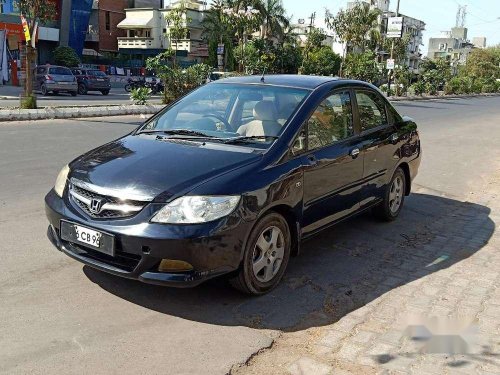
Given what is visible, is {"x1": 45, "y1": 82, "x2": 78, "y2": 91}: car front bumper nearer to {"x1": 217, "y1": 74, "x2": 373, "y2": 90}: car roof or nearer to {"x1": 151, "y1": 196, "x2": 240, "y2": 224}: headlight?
{"x1": 217, "y1": 74, "x2": 373, "y2": 90}: car roof

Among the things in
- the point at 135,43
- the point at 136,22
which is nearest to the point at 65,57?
the point at 136,22

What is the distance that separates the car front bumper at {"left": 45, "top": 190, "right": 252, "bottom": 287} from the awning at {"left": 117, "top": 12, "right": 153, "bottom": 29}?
5244 cm

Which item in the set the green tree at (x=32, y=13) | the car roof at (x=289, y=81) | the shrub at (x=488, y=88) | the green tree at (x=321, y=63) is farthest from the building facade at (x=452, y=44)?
the car roof at (x=289, y=81)

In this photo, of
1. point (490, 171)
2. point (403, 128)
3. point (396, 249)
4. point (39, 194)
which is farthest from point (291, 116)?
point (490, 171)

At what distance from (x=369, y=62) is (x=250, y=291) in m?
37.1

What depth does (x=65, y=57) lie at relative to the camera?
39406mm

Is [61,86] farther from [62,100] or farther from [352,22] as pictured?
[352,22]

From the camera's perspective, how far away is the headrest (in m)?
4.49

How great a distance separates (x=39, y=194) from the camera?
6.61 meters

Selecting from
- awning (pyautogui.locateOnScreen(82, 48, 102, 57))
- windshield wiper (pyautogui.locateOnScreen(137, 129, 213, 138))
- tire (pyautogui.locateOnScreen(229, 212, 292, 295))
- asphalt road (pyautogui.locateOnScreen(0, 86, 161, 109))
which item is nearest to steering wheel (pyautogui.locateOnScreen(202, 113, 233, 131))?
windshield wiper (pyautogui.locateOnScreen(137, 129, 213, 138))

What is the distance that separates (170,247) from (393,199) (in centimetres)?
362

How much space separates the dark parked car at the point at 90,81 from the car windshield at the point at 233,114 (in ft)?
87.4

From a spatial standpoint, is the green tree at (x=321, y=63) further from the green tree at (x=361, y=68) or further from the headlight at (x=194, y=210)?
the headlight at (x=194, y=210)

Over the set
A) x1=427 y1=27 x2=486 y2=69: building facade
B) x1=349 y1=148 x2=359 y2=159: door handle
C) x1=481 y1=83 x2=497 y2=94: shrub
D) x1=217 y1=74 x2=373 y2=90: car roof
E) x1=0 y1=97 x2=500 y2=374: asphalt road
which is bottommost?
x1=0 y1=97 x2=500 y2=374: asphalt road
